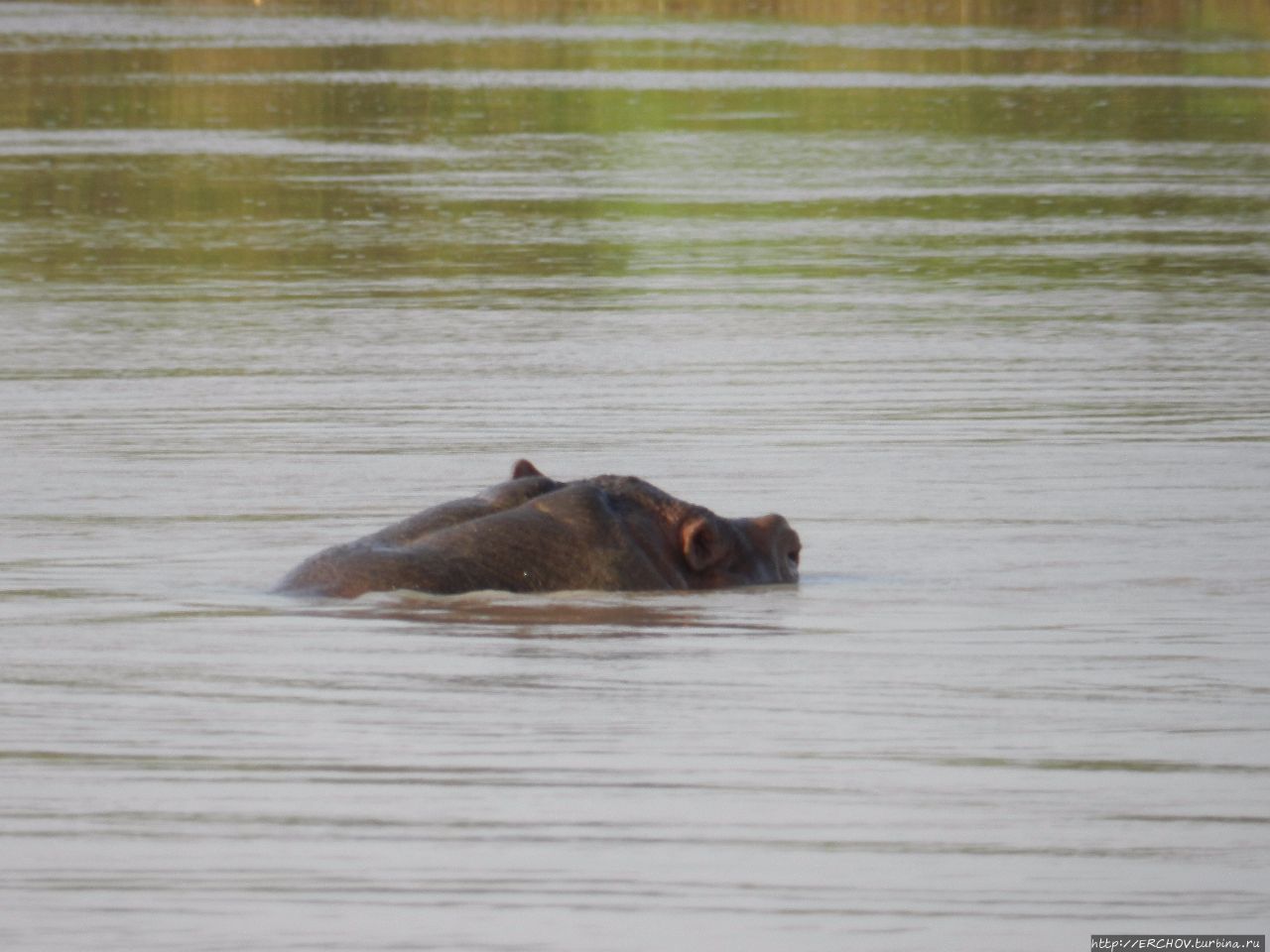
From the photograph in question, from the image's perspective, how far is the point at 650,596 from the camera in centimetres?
845

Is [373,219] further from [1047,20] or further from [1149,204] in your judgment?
[1047,20]

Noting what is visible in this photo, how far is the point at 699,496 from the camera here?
35.0 ft

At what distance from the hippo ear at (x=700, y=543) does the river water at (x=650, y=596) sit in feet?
0.42

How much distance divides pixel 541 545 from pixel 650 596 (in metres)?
0.37

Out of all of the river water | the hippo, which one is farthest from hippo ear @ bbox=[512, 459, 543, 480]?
the river water

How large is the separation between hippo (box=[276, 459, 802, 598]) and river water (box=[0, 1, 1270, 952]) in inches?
3.0

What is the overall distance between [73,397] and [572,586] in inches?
232

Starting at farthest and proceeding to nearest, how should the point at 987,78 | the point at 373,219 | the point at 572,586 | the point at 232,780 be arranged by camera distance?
1. the point at 987,78
2. the point at 373,219
3. the point at 572,586
4. the point at 232,780

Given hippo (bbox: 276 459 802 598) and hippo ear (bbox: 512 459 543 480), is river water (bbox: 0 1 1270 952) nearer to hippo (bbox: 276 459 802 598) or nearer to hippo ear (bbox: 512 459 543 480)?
hippo (bbox: 276 459 802 598)

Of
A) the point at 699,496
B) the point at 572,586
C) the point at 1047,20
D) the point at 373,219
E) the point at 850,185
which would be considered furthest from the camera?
the point at 1047,20

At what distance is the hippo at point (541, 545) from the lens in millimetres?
8320

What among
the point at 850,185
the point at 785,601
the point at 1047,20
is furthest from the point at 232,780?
the point at 1047,20

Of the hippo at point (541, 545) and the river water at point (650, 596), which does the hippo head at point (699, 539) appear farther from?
the river water at point (650, 596)

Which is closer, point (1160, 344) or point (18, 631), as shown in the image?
point (18, 631)
